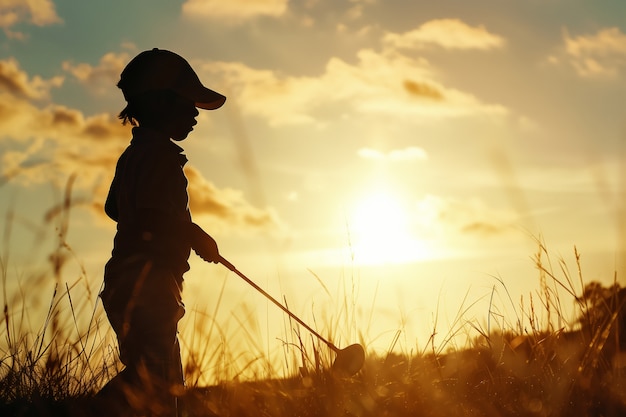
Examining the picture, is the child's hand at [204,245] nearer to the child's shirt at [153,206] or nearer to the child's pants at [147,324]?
the child's shirt at [153,206]

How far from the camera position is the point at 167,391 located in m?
4.14

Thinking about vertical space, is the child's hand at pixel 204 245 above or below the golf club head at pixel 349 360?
above

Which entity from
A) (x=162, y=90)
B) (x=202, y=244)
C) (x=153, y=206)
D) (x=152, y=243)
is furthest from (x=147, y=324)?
(x=162, y=90)

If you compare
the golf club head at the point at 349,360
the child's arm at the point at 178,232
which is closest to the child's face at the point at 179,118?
the child's arm at the point at 178,232

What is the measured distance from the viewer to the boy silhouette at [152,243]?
4.35 m

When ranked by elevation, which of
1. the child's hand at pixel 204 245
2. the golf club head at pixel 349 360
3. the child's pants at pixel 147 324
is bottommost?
the golf club head at pixel 349 360

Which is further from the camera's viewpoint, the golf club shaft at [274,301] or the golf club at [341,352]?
the golf club shaft at [274,301]

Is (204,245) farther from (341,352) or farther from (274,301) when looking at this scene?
(341,352)

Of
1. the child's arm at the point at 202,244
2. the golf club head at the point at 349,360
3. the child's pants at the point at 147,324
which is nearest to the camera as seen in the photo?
the golf club head at the point at 349,360

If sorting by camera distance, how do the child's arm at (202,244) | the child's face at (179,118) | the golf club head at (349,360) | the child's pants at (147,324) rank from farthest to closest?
1. the child's face at (179,118)
2. the child's arm at (202,244)
3. the child's pants at (147,324)
4. the golf club head at (349,360)

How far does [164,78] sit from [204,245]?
1030 mm

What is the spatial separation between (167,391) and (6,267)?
1.51 metres

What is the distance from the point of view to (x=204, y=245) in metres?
4.58

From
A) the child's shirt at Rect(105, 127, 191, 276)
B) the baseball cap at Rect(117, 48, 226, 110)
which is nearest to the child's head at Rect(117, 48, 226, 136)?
the baseball cap at Rect(117, 48, 226, 110)
